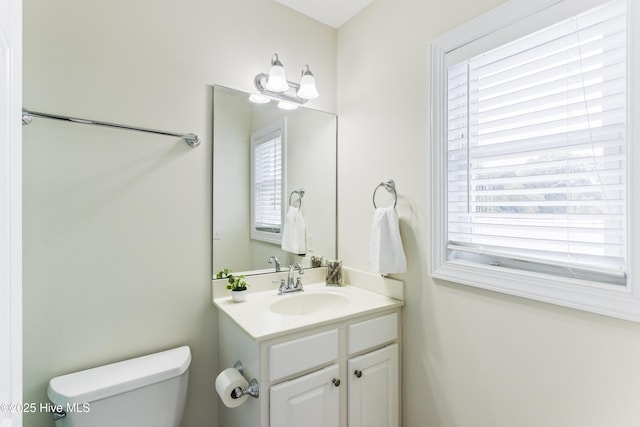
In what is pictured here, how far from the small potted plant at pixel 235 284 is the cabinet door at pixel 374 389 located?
62cm

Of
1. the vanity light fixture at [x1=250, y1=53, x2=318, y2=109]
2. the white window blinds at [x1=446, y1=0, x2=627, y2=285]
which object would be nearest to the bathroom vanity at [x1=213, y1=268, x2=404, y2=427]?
the white window blinds at [x1=446, y1=0, x2=627, y2=285]

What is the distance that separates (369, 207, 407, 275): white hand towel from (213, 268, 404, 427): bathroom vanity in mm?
143

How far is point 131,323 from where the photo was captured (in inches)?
55.1

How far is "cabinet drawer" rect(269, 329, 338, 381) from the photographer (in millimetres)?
1226

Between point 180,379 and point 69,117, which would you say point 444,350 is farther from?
point 69,117

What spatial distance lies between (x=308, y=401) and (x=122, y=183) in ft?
4.05

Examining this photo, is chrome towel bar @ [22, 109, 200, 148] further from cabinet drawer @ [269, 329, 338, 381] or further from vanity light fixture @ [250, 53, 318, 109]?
cabinet drawer @ [269, 329, 338, 381]

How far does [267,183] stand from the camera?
1804 mm

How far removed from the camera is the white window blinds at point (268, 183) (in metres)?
1.76

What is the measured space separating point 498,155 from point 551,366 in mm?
805

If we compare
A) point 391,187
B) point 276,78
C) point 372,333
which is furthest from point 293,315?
point 276,78

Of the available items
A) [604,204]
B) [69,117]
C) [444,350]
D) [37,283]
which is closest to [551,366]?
[444,350]

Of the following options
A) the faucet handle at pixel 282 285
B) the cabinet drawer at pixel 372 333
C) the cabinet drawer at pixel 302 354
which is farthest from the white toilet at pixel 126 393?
the cabinet drawer at pixel 372 333

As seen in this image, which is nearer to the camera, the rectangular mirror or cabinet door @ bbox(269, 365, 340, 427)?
cabinet door @ bbox(269, 365, 340, 427)
